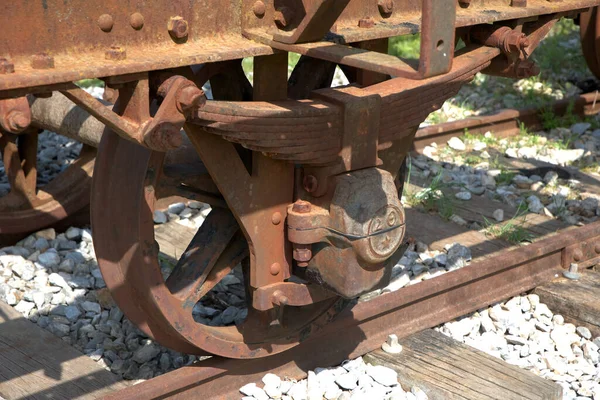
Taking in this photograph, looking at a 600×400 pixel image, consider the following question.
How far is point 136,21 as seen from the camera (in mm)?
2434

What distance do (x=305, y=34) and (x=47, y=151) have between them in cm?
355

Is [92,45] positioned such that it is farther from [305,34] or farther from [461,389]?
[461,389]

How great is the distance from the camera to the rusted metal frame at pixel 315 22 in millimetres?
2480

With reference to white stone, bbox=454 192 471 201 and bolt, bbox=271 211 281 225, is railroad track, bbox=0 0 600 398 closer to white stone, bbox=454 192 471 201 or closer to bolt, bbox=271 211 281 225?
bolt, bbox=271 211 281 225

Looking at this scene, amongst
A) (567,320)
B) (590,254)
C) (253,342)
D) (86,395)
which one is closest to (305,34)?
(253,342)

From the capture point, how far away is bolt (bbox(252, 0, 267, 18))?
2719mm

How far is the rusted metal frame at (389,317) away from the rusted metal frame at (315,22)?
4.04ft

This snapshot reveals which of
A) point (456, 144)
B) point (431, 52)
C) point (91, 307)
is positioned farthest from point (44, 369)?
point (456, 144)

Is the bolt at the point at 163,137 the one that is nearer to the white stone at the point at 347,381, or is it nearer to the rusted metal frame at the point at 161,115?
the rusted metal frame at the point at 161,115

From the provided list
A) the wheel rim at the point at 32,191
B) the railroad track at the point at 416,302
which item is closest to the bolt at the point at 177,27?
the railroad track at the point at 416,302

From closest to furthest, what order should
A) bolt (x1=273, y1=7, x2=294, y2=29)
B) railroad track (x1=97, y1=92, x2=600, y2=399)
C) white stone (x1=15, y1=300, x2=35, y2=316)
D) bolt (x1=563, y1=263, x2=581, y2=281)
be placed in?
bolt (x1=273, y1=7, x2=294, y2=29), railroad track (x1=97, y1=92, x2=600, y2=399), white stone (x1=15, y1=300, x2=35, y2=316), bolt (x1=563, y1=263, x2=581, y2=281)

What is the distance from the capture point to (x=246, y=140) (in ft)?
8.86

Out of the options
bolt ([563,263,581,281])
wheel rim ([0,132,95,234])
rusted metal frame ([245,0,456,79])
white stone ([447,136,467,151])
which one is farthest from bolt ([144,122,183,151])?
white stone ([447,136,467,151])

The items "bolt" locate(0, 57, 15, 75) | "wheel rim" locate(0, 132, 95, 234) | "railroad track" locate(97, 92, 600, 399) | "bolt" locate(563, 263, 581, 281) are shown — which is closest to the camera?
"bolt" locate(0, 57, 15, 75)
